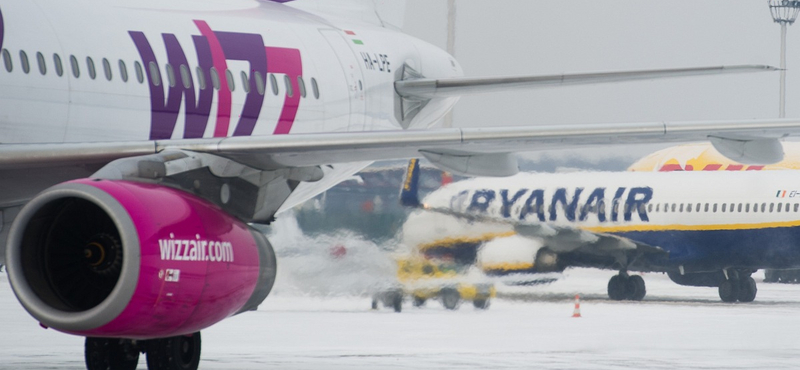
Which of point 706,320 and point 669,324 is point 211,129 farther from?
point 706,320

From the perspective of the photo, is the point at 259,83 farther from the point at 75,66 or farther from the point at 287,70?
the point at 75,66

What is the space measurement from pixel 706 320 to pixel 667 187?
7696mm

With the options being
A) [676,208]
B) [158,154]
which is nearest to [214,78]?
[158,154]

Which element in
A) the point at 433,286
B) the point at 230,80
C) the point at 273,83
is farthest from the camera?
the point at 433,286

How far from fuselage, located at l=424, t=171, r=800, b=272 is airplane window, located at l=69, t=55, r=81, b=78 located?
53.5 feet

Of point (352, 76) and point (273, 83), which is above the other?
point (273, 83)

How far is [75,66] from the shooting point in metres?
8.71

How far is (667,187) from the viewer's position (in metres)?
26.5

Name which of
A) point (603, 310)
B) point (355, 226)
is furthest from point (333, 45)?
point (603, 310)

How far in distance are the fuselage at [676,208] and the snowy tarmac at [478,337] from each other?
1.88 metres

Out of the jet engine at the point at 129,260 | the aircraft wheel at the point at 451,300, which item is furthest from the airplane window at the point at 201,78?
the aircraft wheel at the point at 451,300

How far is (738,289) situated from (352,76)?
1605 centimetres

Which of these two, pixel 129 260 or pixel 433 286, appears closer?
pixel 129 260

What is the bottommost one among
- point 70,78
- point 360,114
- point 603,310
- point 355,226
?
point 603,310
